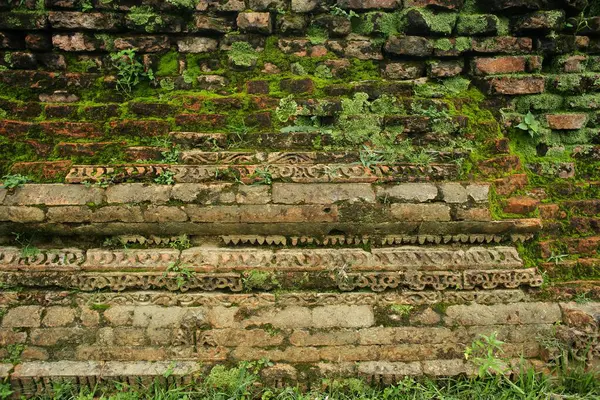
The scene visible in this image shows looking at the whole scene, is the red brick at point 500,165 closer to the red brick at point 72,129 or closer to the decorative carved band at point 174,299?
the decorative carved band at point 174,299

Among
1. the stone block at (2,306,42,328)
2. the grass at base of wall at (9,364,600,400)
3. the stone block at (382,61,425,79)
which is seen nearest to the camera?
the grass at base of wall at (9,364,600,400)

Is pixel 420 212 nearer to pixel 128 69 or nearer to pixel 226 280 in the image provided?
pixel 226 280

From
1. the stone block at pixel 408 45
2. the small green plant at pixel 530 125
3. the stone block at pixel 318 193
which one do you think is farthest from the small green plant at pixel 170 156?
the small green plant at pixel 530 125

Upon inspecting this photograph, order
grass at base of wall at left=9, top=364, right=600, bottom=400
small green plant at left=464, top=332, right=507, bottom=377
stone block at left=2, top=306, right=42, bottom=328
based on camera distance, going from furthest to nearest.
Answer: stone block at left=2, top=306, right=42, bottom=328, grass at base of wall at left=9, top=364, right=600, bottom=400, small green plant at left=464, top=332, right=507, bottom=377

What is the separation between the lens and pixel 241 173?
8.76 feet

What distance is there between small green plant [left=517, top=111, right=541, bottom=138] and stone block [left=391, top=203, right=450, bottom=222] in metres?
0.88

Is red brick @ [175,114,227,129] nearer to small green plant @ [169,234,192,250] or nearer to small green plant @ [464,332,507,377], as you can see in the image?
small green plant @ [169,234,192,250]

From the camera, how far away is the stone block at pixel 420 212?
8.69 ft

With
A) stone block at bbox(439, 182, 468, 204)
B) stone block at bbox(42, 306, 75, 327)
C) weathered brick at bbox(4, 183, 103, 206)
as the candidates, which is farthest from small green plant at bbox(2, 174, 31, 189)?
stone block at bbox(439, 182, 468, 204)

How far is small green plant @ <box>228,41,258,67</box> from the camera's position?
9.29 ft

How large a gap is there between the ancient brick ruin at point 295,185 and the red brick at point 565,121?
2 cm

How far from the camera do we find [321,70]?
2.87m

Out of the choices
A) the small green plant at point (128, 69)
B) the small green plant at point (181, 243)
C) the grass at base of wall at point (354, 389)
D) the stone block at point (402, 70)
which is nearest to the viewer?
the grass at base of wall at point (354, 389)

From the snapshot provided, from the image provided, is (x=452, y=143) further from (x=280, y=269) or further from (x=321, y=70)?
(x=280, y=269)
